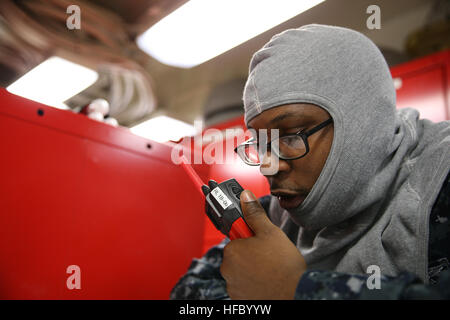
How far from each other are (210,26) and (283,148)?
0.74 meters

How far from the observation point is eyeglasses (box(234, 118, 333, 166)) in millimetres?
538

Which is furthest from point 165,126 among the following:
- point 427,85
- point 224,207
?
point 224,207

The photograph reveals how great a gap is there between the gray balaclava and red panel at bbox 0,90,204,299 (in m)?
0.22

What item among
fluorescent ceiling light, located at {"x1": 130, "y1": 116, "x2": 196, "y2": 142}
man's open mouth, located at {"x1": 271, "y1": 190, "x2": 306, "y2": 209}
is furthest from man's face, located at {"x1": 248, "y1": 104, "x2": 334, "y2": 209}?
fluorescent ceiling light, located at {"x1": 130, "y1": 116, "x2": 196, "y2": 142}

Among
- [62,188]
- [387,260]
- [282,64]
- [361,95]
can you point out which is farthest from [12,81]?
[387,260]

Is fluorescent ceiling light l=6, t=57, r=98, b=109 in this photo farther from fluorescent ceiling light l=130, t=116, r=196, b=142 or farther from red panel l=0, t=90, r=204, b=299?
red panel l=0, t=90, r=204, b=299

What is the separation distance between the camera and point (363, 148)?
56cm

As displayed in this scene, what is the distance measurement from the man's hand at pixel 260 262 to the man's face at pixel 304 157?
0.13 m

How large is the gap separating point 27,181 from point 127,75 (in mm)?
1422

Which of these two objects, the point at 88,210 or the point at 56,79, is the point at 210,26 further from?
the point at 56,79

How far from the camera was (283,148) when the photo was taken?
54 cm

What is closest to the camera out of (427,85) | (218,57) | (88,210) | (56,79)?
(88,210)

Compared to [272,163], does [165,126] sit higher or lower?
higher
